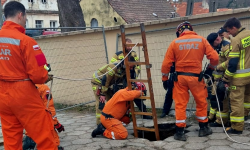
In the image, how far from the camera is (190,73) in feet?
16.3

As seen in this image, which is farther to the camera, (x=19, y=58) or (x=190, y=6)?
(x=190, y=6)

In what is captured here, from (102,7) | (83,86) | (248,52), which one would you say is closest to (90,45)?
(83,86)

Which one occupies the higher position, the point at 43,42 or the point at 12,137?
the point at 43,42

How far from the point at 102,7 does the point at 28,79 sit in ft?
70.7

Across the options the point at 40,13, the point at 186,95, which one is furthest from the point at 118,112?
the point at 40,13

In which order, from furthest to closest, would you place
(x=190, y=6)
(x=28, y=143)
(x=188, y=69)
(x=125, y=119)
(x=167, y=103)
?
(x=190, y=6)
(x=167, y=103)
(x=125, y=119)
(x=188, y=69)
(x=28, y=143)

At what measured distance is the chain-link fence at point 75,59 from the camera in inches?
323

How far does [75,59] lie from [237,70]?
473 cm

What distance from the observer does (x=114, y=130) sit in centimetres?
527

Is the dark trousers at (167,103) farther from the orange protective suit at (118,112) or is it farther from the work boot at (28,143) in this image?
the work boot at (28,143)

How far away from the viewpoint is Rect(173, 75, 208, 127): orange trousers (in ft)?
16.2

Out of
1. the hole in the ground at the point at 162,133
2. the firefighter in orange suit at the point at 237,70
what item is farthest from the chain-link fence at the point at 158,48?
the firefighter in orange suit at the point at 237,70

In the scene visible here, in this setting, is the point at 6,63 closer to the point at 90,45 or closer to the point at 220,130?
the point at 220,130

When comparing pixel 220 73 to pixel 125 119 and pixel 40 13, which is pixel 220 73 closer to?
pixel 125 119
